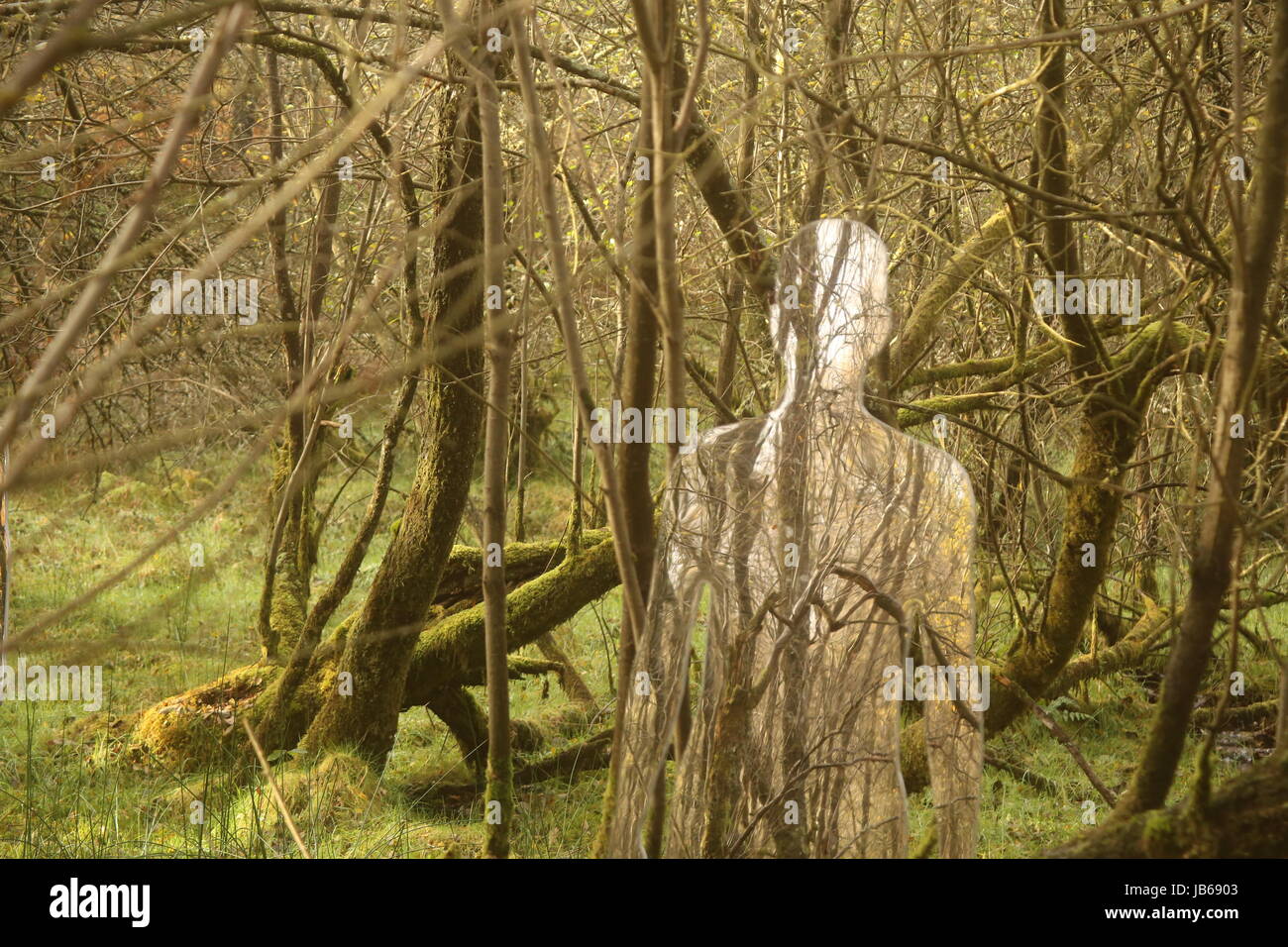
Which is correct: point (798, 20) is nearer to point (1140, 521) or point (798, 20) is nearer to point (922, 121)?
point (922, 121)

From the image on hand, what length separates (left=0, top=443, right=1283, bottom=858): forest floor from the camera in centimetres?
270

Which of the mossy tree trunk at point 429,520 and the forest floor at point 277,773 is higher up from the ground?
the mossy tree trunk at point 429,520

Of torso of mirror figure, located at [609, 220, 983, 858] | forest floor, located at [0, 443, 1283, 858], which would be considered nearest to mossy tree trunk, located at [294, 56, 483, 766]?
forest floor, located at [0, 443, 1283, 858]

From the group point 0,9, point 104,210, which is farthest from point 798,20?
point 104,210

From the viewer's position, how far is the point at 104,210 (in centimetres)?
464

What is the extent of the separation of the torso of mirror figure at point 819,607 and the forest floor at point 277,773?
2.28 ft

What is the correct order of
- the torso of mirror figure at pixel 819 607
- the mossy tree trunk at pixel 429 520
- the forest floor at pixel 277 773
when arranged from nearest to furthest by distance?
the torso of mirror figure at pixel 819 607, the forest floor at pixel 277 773, the mossy tree trunk at pixel 429 520

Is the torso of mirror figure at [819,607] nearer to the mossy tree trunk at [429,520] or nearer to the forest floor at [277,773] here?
the forest floor at [277,773]

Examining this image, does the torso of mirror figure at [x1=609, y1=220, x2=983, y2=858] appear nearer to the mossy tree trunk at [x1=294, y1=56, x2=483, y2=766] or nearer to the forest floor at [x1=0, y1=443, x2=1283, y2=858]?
the forest floor at [x1=0, y1=443, x2=1283, y2=858]

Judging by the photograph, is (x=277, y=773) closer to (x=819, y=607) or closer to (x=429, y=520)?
(x=429, y=520)

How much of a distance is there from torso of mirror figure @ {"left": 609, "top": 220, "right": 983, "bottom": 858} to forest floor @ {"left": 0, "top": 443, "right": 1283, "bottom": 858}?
70cm

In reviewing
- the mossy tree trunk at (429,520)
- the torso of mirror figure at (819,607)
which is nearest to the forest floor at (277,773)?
the mossy tree trunk at (429,520)

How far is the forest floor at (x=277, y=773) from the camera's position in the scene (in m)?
2.70

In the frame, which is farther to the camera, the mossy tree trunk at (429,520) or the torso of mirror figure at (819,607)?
the mossy tree trunk at (429,520)
